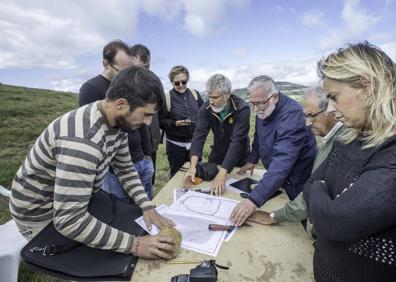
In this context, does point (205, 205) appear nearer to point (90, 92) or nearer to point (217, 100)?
point (217, 100)

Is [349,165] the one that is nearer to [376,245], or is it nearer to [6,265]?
[376,245]

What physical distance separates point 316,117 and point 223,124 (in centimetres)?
148

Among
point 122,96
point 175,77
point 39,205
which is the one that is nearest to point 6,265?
point 39,205

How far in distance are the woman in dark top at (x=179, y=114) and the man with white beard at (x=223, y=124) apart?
86 centimetres

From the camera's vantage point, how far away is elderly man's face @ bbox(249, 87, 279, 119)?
3.00 metres

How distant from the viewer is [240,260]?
5.98 feet

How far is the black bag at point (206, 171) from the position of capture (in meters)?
3.29

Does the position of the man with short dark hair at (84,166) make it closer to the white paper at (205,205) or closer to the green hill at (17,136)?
the white paper at (205,205)

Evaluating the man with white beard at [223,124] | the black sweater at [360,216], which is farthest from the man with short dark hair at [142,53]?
the black sweater at [360,216]

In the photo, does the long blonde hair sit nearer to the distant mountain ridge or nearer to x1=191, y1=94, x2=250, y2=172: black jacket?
the distant mountain ridge

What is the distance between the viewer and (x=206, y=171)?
329 centimetres

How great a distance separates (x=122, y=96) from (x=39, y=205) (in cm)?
95

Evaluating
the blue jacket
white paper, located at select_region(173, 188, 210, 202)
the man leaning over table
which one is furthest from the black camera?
white paper, located at select_region(173, 188, 210, 202)

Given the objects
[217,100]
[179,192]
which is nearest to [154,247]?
[179,192]
